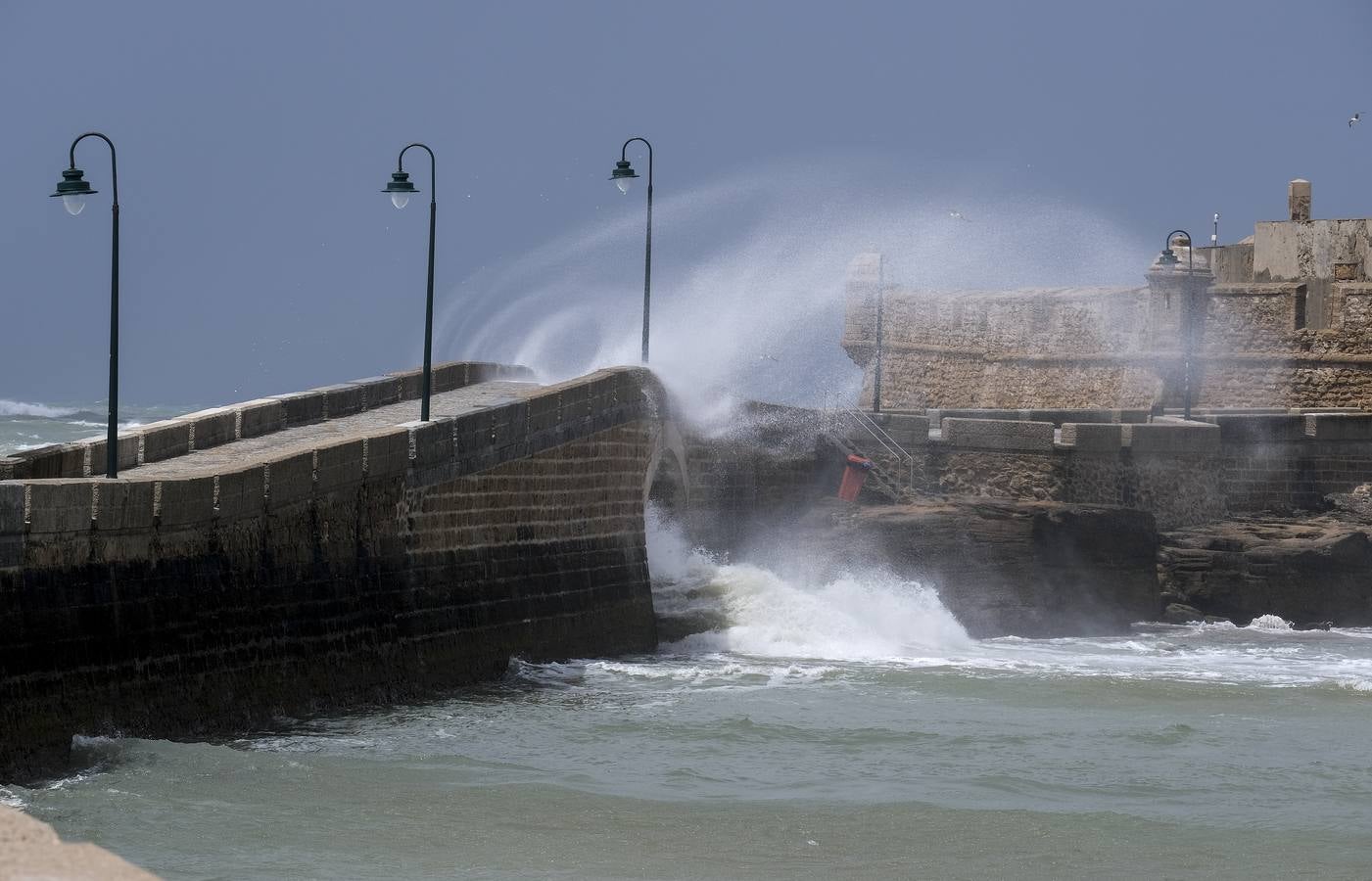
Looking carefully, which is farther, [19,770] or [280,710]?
[280,710]

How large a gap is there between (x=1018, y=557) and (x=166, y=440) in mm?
12948

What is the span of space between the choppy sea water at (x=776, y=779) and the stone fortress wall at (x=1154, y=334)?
663 inches

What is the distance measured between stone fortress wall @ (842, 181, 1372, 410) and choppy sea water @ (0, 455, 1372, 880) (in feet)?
55.3

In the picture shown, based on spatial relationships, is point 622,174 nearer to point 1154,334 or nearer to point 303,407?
point 303,407

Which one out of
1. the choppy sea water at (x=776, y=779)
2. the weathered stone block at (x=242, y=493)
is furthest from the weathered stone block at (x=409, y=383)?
the weathered stone block at (x=242, y=493)

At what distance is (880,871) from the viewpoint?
12.1m

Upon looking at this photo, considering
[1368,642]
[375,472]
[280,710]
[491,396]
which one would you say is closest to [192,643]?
[280,710]

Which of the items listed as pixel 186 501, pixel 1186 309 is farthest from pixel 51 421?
pixel 186 501

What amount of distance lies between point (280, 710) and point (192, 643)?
48.0 inches

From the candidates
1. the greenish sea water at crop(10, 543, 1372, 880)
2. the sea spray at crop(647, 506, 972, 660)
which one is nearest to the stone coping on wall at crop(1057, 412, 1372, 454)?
the sea spray at crop(647, 506, 972, 660)

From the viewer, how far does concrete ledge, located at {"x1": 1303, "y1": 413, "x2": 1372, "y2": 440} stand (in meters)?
31.2

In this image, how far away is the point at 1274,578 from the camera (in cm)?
2858

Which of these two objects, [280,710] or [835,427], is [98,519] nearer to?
[280,710]

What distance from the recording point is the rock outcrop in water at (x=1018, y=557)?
87.3 ft
